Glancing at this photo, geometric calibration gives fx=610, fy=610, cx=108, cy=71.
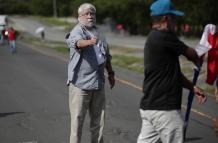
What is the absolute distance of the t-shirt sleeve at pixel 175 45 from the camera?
5.26 meters

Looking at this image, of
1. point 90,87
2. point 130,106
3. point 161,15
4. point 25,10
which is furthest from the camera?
point 25,10

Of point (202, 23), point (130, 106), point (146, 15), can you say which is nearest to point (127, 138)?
point (130, 106)

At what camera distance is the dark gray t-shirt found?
5.29 m

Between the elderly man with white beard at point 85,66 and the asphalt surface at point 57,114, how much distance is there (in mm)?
1822

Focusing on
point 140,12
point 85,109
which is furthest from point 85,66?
point 140,12

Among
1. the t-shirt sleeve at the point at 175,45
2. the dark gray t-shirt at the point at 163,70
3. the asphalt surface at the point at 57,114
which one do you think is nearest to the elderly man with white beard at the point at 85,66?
the dark gray t-shirt at the point at 163,70

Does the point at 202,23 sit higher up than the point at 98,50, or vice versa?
the point at 98,50

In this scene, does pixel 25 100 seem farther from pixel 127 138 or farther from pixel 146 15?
pixel 146 15

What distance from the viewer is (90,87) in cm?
691

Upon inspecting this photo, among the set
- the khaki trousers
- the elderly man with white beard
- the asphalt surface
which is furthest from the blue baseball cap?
the asphalt surface

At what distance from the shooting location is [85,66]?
6.89 meters

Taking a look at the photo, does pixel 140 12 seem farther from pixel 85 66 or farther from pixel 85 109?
pixel 85 66

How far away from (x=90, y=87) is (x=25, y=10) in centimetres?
15382

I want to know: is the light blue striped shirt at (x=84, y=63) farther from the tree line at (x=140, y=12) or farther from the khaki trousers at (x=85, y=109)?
the tree line at (x=140, y=12)
